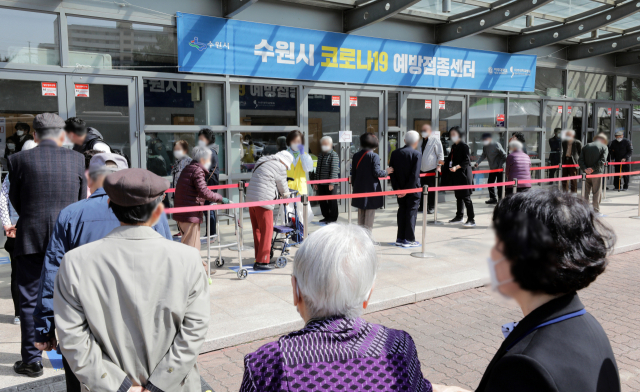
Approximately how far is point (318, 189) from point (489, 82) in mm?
6222

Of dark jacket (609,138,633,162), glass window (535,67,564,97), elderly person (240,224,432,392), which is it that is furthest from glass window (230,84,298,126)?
dark jacket (609,138,633,162)

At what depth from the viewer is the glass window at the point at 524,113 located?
14273 millimetres

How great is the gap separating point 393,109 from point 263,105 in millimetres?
3453

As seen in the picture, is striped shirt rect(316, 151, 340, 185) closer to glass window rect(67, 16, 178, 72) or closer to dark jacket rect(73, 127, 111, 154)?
glass window rect(67, 16, 178, 72)

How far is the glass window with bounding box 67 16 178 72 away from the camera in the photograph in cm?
809

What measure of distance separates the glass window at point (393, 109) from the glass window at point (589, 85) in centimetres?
691

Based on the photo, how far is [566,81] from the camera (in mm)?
15258

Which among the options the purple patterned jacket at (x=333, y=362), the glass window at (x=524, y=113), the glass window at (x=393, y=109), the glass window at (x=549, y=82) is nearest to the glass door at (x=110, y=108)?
the glass window at (x=393, y=109)

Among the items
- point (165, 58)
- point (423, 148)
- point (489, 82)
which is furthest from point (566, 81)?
point (165, 58)

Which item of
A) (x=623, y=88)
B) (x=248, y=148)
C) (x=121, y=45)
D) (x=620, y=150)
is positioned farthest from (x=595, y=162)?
(x=121, y=45)

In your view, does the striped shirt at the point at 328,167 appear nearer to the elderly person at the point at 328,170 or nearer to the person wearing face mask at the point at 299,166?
the elderly person at the point at 328,170

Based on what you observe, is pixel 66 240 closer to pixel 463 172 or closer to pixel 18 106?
pixel 18 106

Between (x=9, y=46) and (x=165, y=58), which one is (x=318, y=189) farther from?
(x=9, y=46)

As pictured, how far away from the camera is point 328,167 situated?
9742mm
